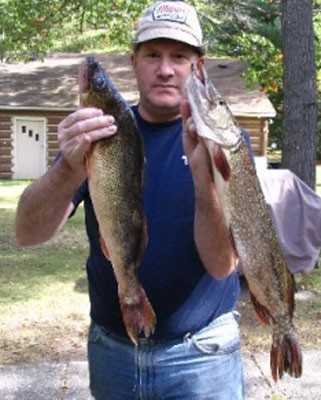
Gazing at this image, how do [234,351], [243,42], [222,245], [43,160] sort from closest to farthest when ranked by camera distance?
[222,245], [234,351], [243,42], [43,160]

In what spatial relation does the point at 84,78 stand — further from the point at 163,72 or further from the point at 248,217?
the point at 248,217

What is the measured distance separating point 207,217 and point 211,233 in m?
0.06

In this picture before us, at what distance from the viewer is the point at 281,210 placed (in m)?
7.85

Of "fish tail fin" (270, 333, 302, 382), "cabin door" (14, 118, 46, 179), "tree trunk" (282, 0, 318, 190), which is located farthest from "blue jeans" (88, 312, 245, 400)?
"cabin door" (14, 118, 46, 179)

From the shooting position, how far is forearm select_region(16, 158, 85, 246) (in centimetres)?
236

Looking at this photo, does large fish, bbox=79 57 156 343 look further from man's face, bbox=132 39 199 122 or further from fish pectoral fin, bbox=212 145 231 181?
man's face, bbox=132 39 199 122

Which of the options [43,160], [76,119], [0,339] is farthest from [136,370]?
[43,160]

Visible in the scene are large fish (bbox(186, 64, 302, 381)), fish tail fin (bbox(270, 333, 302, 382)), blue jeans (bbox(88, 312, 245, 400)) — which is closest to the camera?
large fish (bbox(186, 64, 302, 381))

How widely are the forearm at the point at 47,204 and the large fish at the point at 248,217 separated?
1.55 ft

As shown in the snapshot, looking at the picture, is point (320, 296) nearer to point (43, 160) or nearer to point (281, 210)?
point (281, 210)

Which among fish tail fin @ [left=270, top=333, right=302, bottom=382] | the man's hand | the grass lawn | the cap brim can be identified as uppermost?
the cap brim

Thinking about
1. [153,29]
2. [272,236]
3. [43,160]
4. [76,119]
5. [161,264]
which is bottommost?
[43,160]

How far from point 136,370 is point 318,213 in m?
5.61

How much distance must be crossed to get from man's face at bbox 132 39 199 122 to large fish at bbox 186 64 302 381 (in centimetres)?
45
